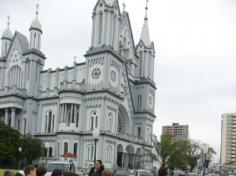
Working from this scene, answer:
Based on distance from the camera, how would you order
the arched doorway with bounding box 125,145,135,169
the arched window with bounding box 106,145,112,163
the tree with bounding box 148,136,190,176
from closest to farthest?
the arched window with bounding box 106,145,112,163 < the tree with bounding box 148,136,190,176 < the arched doorway with bounding box 125,145,135,169

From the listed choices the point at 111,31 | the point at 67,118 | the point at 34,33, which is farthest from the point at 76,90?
the point at 34,33

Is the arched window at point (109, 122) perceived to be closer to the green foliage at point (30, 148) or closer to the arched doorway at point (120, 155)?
the arched doorway at point (120, 155)

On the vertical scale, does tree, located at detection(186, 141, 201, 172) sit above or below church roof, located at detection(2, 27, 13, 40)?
below

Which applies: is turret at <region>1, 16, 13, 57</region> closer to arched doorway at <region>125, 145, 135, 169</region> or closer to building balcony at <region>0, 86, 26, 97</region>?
building balcony at <region>0, 86, 26, 97</region>

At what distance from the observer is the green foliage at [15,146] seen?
228 ft

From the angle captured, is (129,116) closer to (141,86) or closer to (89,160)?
(141,86)

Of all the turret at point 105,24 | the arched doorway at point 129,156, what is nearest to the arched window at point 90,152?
the arched doorway at point 129,156

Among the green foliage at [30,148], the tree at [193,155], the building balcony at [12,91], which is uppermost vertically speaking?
the building balcony at [12,91]

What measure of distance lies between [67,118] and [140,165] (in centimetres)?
1972

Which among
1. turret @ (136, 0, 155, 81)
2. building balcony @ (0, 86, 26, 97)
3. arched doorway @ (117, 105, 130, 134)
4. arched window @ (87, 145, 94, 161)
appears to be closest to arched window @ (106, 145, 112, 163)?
arched window @ (87, 145, 94, 161)

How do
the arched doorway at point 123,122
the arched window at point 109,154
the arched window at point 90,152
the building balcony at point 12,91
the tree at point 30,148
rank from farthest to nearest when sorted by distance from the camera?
the arched doorway at point 123,122
the building balcony at point 12,91
the arched window at point 109,154
the arched window at point 90,152
the tree at point 30,148

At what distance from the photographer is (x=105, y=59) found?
251ft

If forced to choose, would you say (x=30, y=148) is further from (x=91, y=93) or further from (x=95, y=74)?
(x=95, y=74)

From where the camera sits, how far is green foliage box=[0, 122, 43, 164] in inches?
2741
